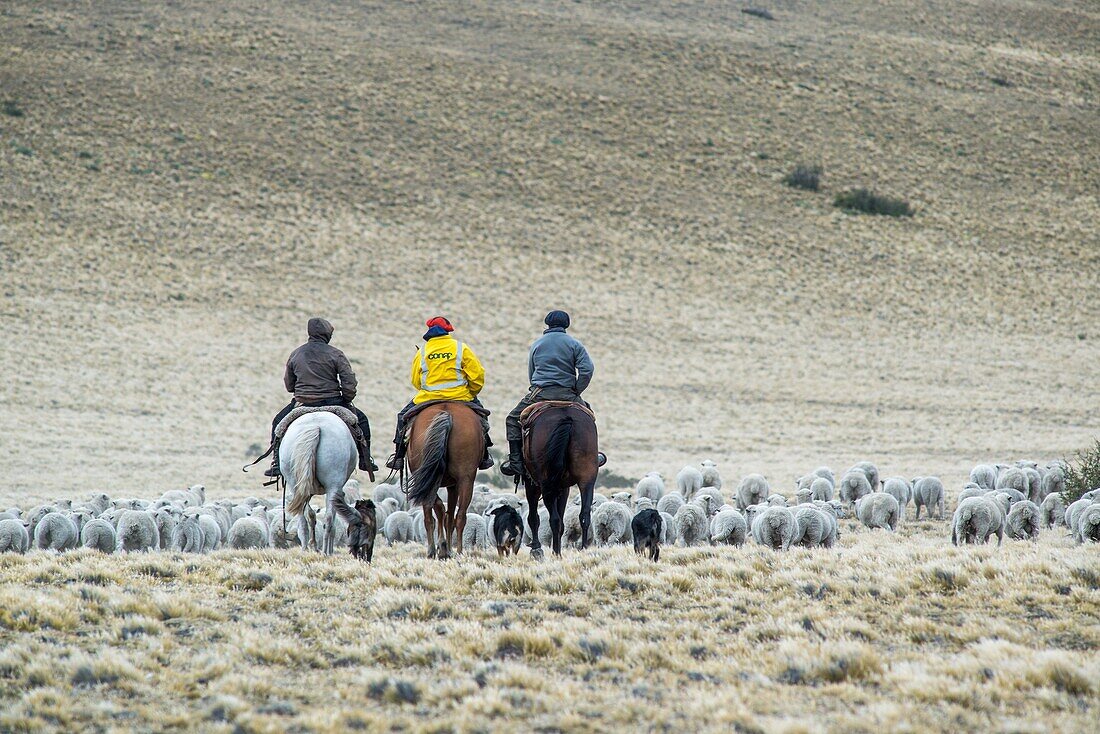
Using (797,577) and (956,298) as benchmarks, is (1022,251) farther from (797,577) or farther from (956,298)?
(797,577)

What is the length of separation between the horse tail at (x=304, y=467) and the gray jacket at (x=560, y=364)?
2.51 metres

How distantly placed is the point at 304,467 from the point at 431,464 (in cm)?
134

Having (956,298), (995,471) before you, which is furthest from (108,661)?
(956,298)

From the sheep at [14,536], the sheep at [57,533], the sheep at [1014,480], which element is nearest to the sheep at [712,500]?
the sheep at [1014,480]

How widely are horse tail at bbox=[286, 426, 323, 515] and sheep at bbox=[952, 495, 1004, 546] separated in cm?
845

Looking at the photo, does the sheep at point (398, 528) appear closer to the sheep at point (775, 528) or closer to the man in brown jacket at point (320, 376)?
the man in brown jacket at point (320, 376)

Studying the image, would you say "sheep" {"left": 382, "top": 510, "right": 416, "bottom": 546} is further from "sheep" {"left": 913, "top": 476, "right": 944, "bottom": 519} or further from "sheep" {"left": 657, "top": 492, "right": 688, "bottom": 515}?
"sheep" {"left": 913, "top": 476, "right": 944, "bottom": 519}

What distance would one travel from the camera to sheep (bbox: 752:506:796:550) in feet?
45.2

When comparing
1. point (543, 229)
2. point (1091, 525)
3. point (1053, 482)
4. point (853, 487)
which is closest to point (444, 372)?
point (1091, 525)

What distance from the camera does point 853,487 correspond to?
21422 mm

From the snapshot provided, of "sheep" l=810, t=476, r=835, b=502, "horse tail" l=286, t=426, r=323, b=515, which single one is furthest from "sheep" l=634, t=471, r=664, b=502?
"horse tail" l=286, t=426, r=323, b=515

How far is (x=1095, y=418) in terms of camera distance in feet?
132

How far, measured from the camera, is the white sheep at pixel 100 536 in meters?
13.8

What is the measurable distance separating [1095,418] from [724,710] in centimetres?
3943
